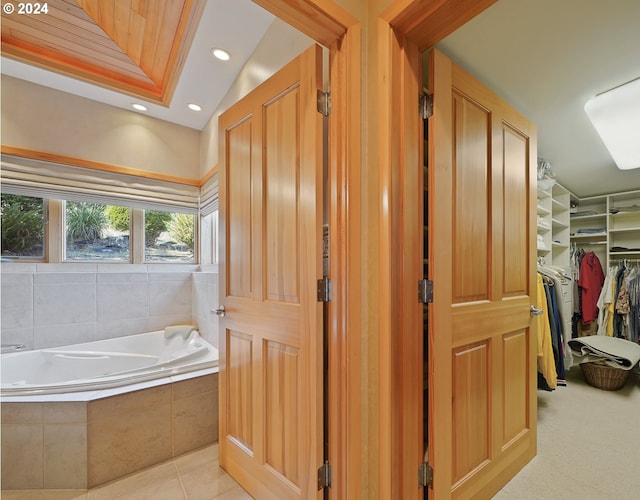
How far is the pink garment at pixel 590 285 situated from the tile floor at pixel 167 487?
4.17m

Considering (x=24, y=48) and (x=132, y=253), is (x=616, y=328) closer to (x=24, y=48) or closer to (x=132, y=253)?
(x=132, y=253)

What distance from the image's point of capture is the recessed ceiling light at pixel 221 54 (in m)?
2.00

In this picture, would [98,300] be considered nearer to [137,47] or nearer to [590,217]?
[137,47]

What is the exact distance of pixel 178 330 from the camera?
2797mm

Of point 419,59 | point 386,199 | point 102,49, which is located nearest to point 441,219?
point 386,199

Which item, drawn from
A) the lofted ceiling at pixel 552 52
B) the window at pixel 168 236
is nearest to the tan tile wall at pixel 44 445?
the window at pixel 168 236

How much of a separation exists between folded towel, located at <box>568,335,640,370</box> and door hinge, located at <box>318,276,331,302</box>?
119 inches

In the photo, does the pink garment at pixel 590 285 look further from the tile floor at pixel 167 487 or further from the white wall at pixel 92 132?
the white wall at pixel 92 132

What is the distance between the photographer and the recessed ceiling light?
2002 millimetres

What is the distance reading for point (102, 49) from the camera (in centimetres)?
214

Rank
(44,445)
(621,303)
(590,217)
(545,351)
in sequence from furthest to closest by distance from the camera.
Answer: (590,217), (621,303), (545,351), (44,445)

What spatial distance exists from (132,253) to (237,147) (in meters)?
2.03

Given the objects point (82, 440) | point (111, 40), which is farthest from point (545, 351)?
point (111, 40)

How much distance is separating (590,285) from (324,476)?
13.3 ft
